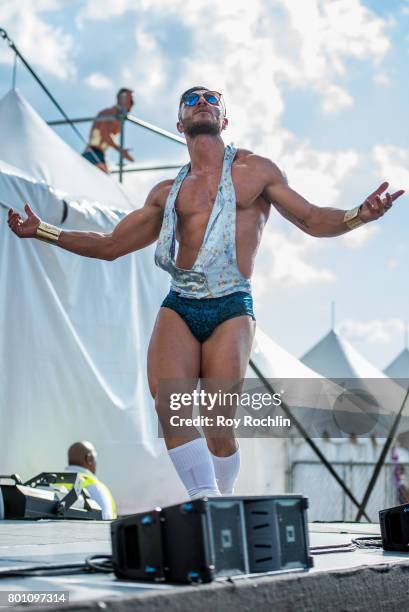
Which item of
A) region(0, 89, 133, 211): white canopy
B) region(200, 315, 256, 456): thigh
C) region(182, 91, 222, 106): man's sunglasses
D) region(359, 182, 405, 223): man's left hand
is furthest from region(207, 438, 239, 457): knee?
region(0, 89, 133, 211): white canopy

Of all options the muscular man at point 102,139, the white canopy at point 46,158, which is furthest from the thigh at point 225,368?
the muscular man at point 102,139

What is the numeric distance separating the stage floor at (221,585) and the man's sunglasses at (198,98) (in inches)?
64.5

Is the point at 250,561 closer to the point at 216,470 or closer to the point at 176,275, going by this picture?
the point at 216,470

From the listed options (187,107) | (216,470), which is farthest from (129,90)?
(216,470)

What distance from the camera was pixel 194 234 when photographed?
3.15 meters

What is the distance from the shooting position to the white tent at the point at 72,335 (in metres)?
6.73

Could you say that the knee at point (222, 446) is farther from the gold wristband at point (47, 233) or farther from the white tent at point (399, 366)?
the white tent at point (399, 366)

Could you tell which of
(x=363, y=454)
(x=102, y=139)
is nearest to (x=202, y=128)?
(x=102, y=139)

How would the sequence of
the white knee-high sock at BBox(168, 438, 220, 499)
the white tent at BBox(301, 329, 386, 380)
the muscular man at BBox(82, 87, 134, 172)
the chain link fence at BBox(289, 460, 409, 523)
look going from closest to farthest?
the white knee-high sock at BBox(168, 438, 220, 499)
the chain link fence at BBox(289, 460, 409, 523)
the muscular man at BBox(82, 87, 134, 172)
the white tent at BBox(301, 329, 386, 380)

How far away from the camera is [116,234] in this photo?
3.38 metres

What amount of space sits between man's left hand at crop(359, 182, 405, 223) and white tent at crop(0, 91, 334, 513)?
420cm

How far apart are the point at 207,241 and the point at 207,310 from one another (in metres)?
0.25

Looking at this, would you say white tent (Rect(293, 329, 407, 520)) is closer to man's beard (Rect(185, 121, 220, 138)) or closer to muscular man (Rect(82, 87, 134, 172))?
muscular man (Rect(82, 87, 134, 172))

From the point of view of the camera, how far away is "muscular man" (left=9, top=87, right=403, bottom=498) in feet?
9.68
